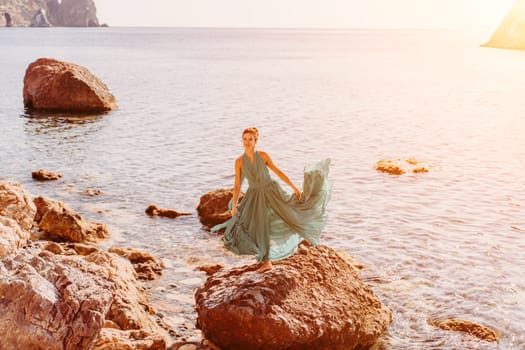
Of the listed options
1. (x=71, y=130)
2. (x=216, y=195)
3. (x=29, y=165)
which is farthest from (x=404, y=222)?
(x=71, y=130)

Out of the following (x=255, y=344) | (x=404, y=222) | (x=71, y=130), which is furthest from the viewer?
(x=71, y=130)

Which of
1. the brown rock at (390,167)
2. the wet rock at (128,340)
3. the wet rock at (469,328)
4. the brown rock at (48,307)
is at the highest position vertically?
the brown rock at (48,307)

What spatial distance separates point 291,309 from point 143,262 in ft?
13.4

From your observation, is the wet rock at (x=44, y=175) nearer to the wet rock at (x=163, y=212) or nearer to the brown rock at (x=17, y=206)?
the wet rock at (x=163, y=212)

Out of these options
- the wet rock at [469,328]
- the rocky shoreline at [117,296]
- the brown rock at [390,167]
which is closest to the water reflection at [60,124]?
the brown rock at [390,167]

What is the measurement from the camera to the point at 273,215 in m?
8.55

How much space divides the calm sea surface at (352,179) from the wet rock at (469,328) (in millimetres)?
157

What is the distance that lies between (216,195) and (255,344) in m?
6.68

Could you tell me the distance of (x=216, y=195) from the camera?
45.6ft

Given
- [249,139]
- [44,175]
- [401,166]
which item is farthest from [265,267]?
[401,166]

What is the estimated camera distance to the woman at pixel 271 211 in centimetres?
840

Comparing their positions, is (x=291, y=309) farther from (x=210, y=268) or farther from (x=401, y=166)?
(x=401, y=166)

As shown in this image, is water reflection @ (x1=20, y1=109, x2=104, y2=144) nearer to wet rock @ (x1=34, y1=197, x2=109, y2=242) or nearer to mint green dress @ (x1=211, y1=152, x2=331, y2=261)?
wet rock @ (x1=34, y1=197, x2=109, y2=242)

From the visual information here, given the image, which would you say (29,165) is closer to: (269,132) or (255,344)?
(269,132)
